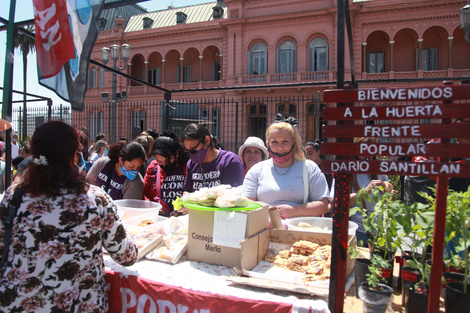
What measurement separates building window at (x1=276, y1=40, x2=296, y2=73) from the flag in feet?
63.6

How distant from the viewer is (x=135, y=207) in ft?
10.3

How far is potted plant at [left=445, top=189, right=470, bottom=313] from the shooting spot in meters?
1.32

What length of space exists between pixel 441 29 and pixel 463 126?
21788 millimetres

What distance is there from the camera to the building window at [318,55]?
20.0 metres

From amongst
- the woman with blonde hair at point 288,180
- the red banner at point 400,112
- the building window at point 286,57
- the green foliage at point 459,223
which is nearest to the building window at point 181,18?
the building window at point 286,57

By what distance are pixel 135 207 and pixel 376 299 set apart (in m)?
2.28

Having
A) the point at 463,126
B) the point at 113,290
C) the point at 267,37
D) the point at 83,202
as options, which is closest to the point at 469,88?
the point at 463,126

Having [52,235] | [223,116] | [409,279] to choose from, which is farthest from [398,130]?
[223,116]

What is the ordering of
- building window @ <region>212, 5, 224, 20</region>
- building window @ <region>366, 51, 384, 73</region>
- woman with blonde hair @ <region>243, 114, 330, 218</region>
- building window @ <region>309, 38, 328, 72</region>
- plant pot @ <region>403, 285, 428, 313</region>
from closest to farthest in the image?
plant pot @ <region>403, 285, 428, 313</region> → woman with blonde hair @ <region>243, 114, 330, 218</region> → building window @ <region>309, 38, 328, 72</region> → building window @ <region>366, 51, 384, 73</region> → building window @ <region>212, 5, 224, 20</region>

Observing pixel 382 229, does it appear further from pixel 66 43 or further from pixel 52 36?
pixel 52 36

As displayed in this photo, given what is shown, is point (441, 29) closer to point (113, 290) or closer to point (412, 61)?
point (412, 61)

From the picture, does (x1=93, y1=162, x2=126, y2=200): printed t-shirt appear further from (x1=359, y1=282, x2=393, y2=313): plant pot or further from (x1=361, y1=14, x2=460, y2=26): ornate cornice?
(x1=361, y1=14, x2=460, y2=26): ornate cornice

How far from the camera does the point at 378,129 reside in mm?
1385

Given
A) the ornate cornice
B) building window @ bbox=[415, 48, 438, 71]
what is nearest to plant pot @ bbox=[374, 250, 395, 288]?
the ornate cornice
